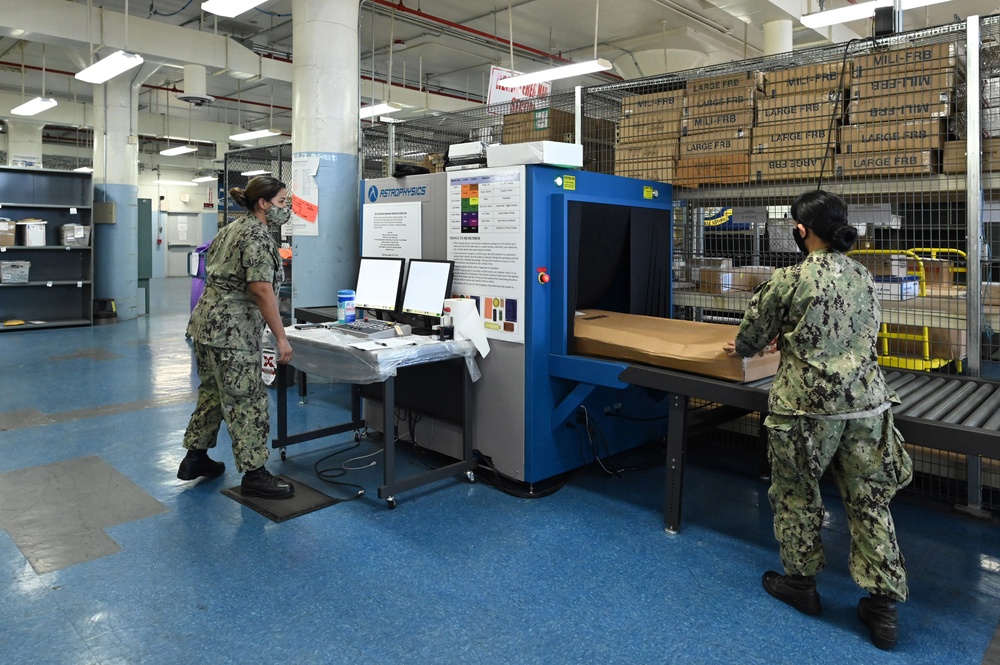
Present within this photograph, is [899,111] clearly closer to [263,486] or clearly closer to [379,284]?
[379,284]

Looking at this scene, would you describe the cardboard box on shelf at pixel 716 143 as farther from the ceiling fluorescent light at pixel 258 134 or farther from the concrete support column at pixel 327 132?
the ceiling fluorescent light at pixel 258 134

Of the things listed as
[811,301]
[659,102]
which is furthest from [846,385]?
[659,102]

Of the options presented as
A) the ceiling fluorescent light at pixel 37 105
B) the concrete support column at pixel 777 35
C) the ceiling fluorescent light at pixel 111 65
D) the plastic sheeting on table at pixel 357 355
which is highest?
the concrete support column at pixel 777 35

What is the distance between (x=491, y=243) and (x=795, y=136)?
166 cm

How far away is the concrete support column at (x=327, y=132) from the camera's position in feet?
16.6

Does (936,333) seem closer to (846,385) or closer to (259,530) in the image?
(846,385)

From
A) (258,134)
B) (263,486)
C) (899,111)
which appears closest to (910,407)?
(899,111)

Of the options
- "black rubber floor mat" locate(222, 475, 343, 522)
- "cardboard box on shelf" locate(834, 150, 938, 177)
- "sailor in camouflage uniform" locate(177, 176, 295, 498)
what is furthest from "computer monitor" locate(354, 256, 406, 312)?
"cardboard box on shelf" locate(834, 150, 938, 177)

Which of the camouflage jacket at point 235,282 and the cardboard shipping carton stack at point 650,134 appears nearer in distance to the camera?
the camouflage jacket at point 235,282

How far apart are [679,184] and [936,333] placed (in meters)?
1.55

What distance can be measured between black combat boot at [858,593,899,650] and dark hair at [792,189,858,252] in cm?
111

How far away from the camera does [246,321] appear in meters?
3.26

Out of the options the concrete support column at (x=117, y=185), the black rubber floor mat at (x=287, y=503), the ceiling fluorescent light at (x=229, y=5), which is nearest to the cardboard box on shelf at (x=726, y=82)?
the black rubber floor mat at (x=287, y=503)

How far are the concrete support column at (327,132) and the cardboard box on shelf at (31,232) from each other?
5667 millimetres
